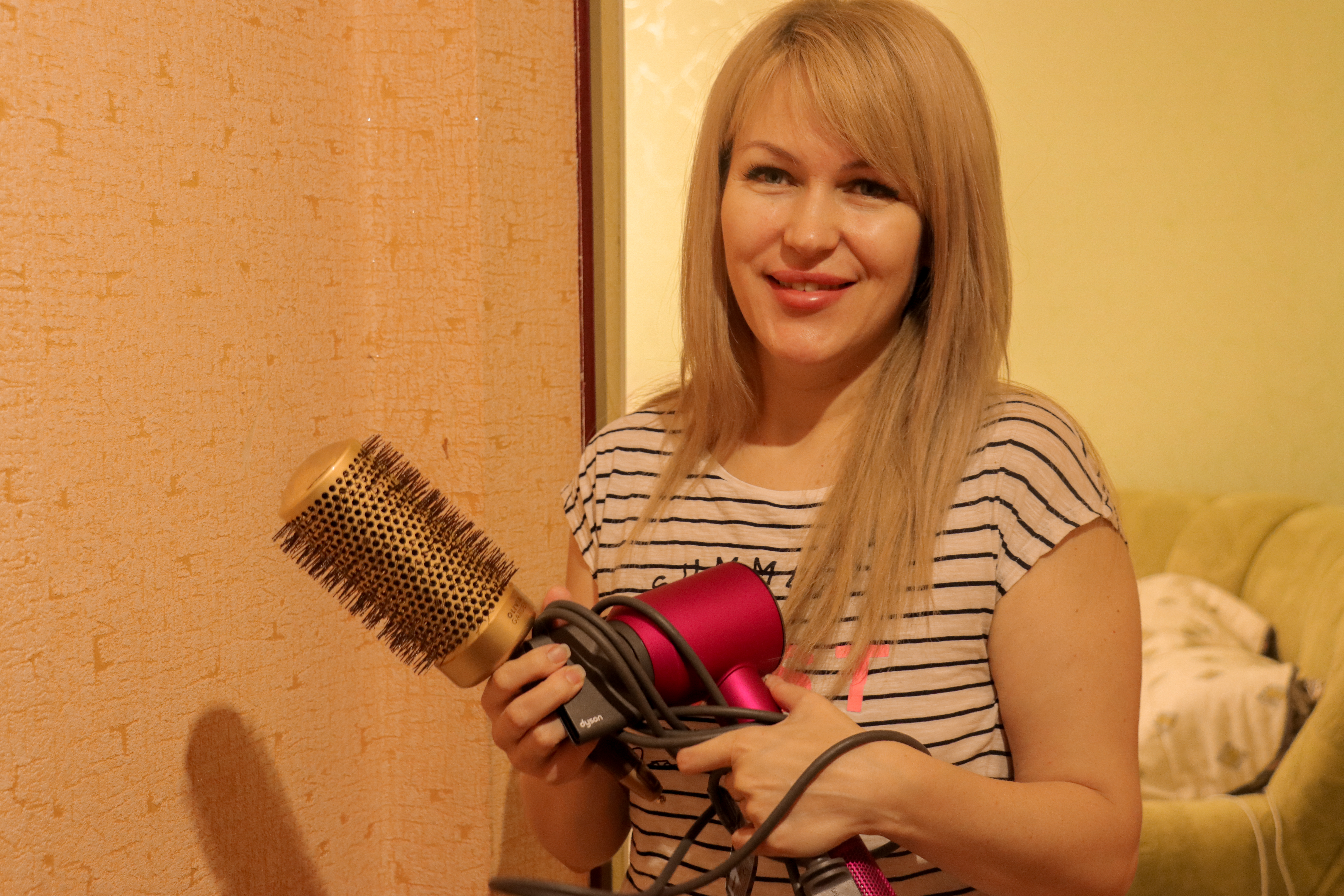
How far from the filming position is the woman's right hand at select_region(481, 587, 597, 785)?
500mm

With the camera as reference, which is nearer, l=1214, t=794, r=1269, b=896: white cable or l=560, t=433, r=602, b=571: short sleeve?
l=560, t=433, r=602, b=571: short sleeve

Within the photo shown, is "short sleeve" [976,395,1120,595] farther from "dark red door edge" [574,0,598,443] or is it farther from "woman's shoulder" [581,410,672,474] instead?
"dark red door edge" [574,0,598,443]

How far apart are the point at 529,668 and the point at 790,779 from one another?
0.48 feet

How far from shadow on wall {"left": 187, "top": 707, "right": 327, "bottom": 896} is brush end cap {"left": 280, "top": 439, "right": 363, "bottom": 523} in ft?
1.33

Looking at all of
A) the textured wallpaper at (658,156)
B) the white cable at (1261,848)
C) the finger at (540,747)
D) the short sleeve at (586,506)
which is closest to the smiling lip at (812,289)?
the short sleeve at (586,506)

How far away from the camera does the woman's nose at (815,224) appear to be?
67 cm

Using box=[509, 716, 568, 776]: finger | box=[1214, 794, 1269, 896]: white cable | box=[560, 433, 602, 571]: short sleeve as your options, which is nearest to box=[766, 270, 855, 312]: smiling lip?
box=[560, 433, 602, 571]: short sleeve

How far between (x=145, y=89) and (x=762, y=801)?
2.18ft

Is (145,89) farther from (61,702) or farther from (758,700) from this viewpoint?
(758,700)

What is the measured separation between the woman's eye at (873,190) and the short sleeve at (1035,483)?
18cm

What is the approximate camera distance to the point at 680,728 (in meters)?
0.50

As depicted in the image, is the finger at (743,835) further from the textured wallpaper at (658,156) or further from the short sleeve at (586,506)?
the textured wallpaper at (658,156)

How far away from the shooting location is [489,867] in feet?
3.07

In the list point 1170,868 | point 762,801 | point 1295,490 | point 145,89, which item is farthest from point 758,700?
point 1295,490
